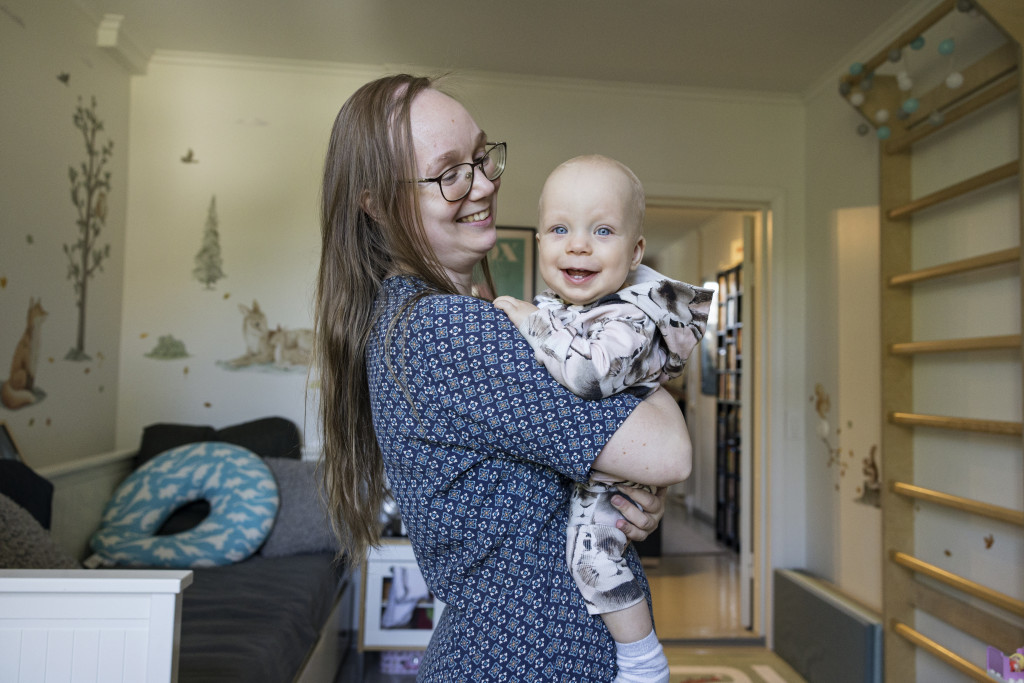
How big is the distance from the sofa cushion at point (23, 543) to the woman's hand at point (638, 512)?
1609 millimetres

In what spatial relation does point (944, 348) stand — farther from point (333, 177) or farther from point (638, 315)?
point (333, 177)

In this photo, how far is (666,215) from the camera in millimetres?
6887

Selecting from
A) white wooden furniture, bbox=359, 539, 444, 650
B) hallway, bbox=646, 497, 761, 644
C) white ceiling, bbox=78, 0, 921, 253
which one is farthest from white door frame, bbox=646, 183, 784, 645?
white wooden furniture, bbox=359, 539, 444, 650

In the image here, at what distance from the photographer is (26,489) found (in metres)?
2.22

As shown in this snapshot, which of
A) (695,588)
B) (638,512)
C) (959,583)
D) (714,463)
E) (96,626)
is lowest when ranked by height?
(695,588)

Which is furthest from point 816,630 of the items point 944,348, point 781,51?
point 781,51

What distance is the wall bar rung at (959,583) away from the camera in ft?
7.47

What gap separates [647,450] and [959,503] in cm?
216

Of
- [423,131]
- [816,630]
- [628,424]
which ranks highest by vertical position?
[423,131]

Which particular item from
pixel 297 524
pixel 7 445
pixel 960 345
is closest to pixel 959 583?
pixel 960 345

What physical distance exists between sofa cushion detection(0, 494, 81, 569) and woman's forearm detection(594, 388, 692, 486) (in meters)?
1.68

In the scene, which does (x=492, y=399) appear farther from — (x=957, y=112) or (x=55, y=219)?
(x=55, y=219)

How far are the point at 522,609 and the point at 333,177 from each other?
23.1 inches

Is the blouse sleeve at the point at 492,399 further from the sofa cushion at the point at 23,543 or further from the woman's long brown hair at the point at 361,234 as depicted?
the sofa cushion at the point at 23,543
